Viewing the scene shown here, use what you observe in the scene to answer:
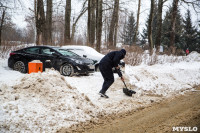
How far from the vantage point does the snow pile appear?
399cm

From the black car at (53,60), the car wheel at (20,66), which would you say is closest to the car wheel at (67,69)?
the black car at (53,60)

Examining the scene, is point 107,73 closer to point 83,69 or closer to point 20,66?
point 83,69

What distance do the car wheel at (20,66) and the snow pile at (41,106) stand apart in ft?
12.6

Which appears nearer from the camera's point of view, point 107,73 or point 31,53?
point 107,73

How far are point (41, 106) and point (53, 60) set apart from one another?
15.8ft

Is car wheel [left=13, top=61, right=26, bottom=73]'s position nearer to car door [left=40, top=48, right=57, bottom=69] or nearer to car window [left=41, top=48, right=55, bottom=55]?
car door [left=40, top=48, right=57, bottom=69]

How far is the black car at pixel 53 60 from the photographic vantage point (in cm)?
923

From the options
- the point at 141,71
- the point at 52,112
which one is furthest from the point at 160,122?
the point at 141,71

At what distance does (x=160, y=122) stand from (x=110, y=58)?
3033 millimetres

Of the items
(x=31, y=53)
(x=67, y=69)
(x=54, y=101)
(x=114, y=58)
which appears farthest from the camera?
(x=31, y=53)

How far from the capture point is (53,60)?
934 centimetres

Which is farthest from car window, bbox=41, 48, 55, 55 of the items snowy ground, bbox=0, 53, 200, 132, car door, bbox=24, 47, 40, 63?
snowy ground, bbox=0, 53, 200, 132

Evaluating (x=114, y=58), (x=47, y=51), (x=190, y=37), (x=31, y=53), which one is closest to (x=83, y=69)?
(x=47, y=51)

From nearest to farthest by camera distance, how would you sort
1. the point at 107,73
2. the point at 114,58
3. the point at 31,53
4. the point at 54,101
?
the point at 54,101 → the point at 114,58 → the point at 107,73 → the point at 31,53
